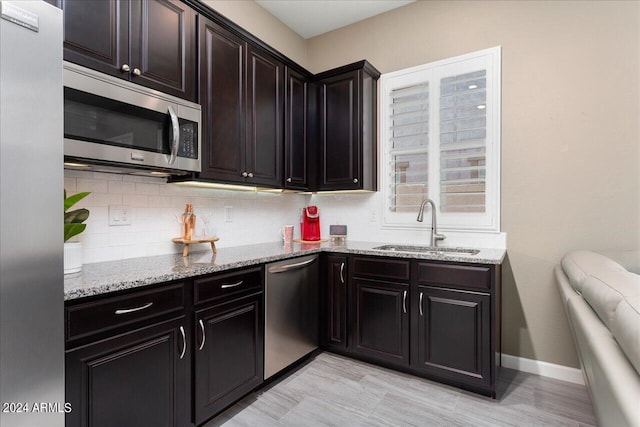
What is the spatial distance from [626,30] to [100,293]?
136 inches

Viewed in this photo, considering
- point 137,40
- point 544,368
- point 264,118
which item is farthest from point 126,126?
point 544,368

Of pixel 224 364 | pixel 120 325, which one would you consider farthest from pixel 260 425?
pixel 120 325

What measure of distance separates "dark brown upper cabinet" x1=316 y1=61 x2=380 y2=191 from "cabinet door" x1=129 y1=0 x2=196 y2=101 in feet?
4.59

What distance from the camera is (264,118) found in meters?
2.66

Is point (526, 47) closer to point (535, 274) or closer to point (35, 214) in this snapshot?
point (535, 274)

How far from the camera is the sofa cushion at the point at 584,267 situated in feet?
5.10

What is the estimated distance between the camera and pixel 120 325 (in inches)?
56.3

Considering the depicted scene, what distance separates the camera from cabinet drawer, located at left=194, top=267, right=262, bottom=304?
1787 millimetres

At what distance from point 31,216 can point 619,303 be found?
183 centimetres

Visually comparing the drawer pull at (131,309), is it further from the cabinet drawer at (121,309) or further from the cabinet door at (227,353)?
the cabinet door at (227,353)

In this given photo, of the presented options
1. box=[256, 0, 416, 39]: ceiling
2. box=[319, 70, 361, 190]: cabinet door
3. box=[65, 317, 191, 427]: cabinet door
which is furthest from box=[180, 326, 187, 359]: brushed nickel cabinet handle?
box=[256, 0, 416, 39]: ceiling

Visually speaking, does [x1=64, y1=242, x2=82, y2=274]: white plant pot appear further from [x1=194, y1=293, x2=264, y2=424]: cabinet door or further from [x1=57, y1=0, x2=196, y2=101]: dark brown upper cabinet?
[x1=57, y1=0, x2=196, y2=101]: dark brown upper cabinet

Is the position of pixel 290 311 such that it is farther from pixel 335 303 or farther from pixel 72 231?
pixel 72 231

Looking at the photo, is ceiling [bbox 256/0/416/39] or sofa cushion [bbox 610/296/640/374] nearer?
sofa cushion [bbox 610/296/640/374]
